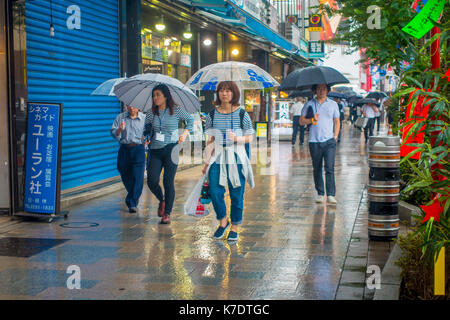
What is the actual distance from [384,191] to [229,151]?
1870mm

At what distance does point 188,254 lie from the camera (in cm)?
644

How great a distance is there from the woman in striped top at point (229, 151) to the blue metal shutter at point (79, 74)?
145 inches

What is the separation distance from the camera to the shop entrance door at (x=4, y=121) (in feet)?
27.4

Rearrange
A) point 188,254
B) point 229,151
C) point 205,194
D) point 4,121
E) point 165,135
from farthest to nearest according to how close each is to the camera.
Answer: point 4,121 → point 165,135 → point 205,194 → point 229,151 → point 188,254

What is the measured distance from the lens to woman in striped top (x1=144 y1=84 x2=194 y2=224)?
8.09m

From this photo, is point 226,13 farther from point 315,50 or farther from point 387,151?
point 315,50

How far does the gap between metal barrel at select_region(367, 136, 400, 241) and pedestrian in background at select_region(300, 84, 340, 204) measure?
99.6 inches

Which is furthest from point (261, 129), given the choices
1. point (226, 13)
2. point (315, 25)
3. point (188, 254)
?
point (315, 25)

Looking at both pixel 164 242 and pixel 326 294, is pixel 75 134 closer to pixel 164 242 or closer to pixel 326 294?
pixel 164 242

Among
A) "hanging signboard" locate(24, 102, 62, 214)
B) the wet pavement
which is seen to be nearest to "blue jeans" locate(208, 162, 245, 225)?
the wet pavement

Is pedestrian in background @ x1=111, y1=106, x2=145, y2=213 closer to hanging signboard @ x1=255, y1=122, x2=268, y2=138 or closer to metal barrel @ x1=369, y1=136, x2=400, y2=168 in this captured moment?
metal barrel @ x1=369, y1=136, x2=400, y2=168

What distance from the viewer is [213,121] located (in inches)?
280

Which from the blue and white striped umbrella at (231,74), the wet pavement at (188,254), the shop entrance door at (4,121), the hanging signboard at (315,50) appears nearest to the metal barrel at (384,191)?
the wet pavement at (188,254)

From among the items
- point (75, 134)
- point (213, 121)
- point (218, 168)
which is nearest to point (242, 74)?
point (213, 121)
